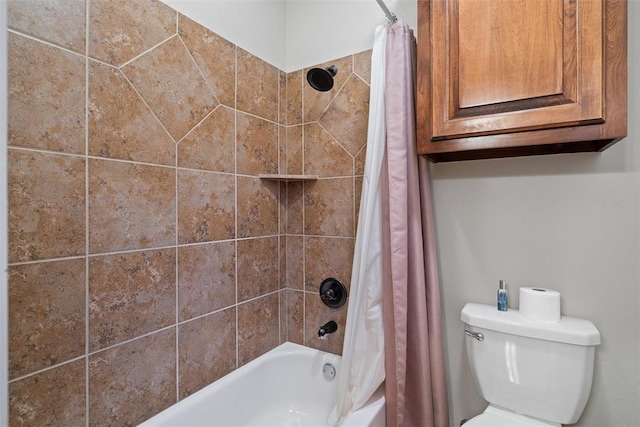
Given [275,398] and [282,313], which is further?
[282,313]

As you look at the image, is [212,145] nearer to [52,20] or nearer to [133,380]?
[52,20]

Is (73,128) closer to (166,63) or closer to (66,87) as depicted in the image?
(66,87)

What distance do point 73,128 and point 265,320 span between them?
119 cm

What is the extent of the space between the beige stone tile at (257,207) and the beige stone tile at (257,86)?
0.37 metres

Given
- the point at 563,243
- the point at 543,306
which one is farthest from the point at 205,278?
the point at 563,243

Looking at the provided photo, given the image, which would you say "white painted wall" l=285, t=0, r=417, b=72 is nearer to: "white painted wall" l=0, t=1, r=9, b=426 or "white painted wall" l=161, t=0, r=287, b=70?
"white painted wall" l=161, t=0, r=287, b=70

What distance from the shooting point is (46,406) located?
2.91 ft

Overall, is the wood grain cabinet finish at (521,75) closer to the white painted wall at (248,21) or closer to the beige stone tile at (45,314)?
the white painted wall at (248,21)

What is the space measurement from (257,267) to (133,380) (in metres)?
0.68

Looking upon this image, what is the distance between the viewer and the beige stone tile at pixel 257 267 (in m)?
1.52

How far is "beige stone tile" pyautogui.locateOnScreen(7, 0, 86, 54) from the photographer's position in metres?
0.84

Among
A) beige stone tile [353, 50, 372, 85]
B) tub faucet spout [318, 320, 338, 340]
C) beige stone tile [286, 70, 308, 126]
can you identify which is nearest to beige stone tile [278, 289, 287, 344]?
tub faucet spout [318, 320, 338, 340]

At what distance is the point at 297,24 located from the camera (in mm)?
1777

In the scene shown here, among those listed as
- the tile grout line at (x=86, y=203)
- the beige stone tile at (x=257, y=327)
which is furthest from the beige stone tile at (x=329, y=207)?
the tile grout line at (x=86, y=203)
